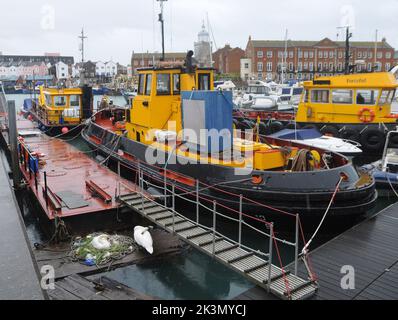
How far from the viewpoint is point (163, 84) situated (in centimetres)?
1098

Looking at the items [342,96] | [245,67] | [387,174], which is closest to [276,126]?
[342,96]

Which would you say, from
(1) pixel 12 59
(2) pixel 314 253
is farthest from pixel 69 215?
(1) pixel 12 59

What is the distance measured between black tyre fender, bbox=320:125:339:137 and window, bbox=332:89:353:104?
3.92ft

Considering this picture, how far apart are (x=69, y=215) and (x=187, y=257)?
2453 mm

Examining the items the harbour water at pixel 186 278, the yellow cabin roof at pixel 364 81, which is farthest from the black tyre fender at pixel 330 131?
the harbour water at pixel 186 278

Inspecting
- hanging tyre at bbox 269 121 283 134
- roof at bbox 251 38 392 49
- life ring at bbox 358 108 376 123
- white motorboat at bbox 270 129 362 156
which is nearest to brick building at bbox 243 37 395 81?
roof at bbox 251 38 392 49

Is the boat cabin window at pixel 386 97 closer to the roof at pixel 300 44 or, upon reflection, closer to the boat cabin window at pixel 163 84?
the boat cabin window at pixel 163 84

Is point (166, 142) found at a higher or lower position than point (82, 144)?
higher

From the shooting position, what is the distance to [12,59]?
117 m

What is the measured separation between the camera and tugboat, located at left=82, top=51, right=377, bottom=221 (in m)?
7.98

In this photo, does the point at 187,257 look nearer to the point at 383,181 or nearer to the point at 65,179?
the point at 65,179

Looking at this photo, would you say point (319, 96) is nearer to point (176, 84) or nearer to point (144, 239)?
point (176, 84)

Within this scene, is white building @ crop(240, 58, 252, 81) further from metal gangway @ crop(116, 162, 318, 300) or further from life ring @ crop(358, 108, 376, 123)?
metal gangway @ crop(116, 162, 318, 300)

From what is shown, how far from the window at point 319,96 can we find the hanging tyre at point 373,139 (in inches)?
92.1
